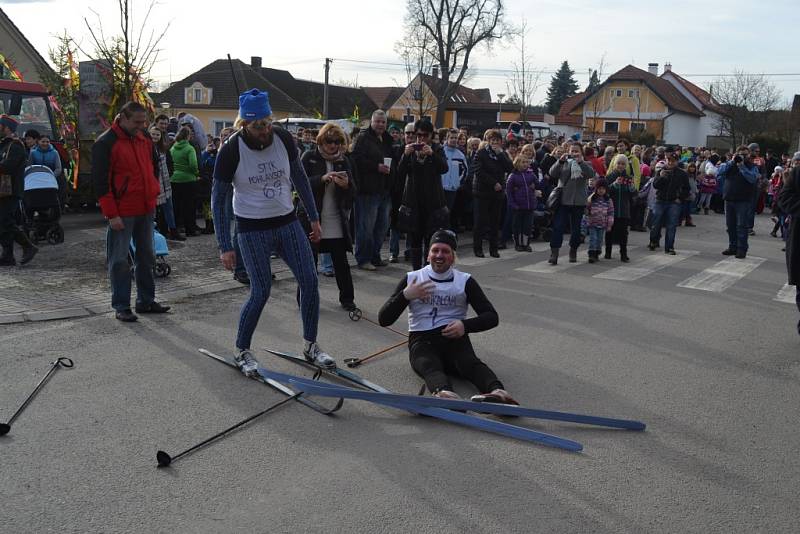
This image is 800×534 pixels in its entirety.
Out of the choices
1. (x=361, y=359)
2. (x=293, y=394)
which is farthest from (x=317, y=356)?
(x=293, y=394)

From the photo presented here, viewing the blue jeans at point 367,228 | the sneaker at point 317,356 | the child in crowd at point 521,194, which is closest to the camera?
the sneaker at point 317,356

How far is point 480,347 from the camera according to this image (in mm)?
6844

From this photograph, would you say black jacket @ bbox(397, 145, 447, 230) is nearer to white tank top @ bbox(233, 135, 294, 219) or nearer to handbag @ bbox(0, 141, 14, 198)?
white tank top @ bbox(233, 135, 294, 219)

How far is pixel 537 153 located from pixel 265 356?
11421mm

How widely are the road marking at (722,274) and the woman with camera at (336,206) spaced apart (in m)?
5.03

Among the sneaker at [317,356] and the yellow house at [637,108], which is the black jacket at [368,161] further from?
the yellow house at [637,108]

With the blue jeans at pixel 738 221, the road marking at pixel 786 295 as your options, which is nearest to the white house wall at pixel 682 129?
the blue jeans at pixel 738 221

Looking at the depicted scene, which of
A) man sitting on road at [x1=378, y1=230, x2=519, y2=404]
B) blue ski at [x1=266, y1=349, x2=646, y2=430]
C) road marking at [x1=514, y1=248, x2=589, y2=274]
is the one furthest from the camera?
road marking at [x1=514, y1=248, x2=589, y2=274]

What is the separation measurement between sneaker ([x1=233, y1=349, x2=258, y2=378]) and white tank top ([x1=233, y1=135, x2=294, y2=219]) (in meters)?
1.00

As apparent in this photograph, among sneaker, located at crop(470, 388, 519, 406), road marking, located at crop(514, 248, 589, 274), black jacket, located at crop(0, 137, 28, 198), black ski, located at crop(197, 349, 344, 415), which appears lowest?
black ski, located at crop(197, 349, 344, 415)

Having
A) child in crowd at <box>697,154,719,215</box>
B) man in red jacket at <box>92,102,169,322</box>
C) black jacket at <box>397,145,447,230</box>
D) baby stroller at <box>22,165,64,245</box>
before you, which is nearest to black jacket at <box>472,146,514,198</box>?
black jacket at <box>397,145,447,230</box>

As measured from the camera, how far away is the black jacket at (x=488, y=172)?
1244 cm

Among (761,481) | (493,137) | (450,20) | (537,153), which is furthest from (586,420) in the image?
(450,20)

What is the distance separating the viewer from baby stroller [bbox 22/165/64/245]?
1136 centimetres
